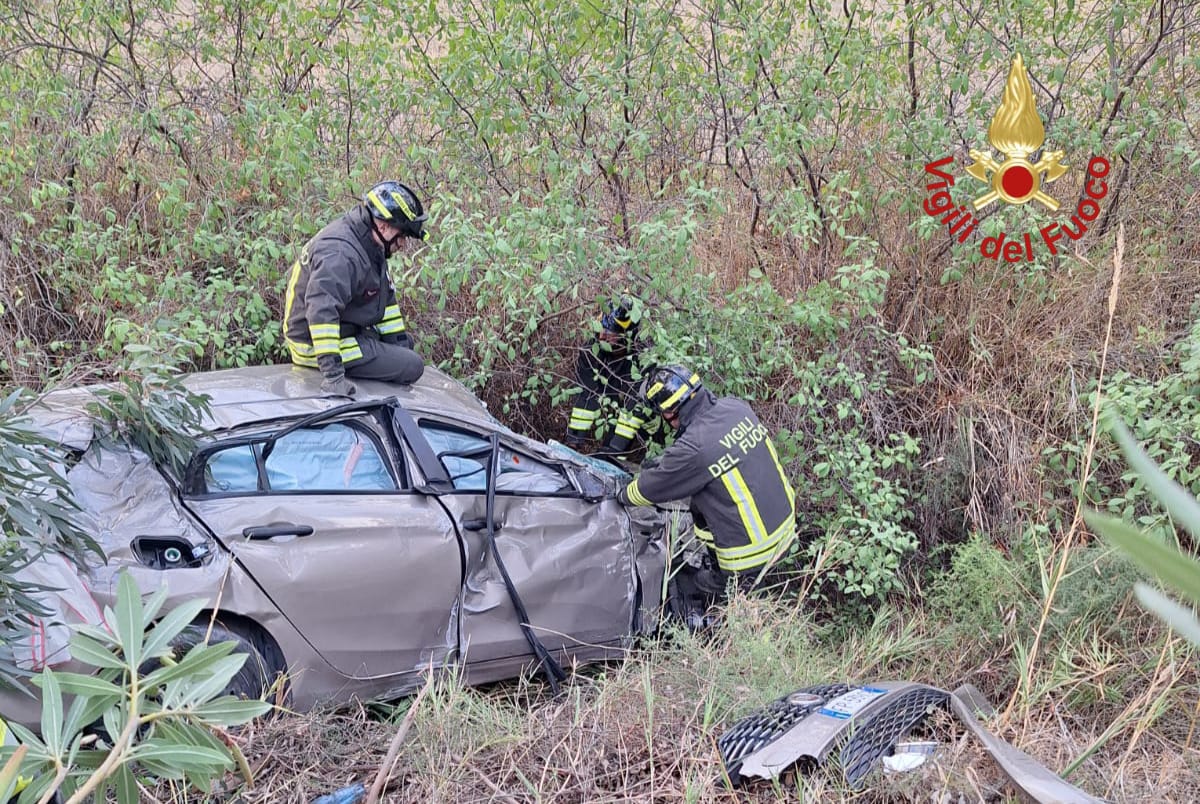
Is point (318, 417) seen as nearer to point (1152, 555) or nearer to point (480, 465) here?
point (480, 465)

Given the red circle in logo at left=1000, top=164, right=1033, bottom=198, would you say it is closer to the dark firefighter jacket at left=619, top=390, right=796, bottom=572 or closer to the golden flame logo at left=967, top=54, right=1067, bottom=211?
the golden flame logo at left=967, top=54, right=1067, bottom=211

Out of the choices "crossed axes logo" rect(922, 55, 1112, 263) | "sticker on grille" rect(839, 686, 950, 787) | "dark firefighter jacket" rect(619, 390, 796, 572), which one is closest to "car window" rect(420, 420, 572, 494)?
"dark firefighter jacket" rect(619, 390, 796, 572)

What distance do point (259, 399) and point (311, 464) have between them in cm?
44

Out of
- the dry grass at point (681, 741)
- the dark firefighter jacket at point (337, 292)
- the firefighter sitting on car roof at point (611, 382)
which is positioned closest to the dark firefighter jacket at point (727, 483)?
the dry grass at point (681, 741)

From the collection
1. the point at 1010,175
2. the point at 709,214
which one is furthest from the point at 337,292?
the point at 1010,175

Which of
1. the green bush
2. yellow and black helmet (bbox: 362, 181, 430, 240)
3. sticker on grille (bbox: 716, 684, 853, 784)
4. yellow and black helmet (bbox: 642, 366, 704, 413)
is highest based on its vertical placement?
yellow and black helmet (bbox: 362, 181, 430, 240)

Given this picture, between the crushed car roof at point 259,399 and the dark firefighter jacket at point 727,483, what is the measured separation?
967 millimetres

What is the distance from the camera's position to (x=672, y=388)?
4758 mm

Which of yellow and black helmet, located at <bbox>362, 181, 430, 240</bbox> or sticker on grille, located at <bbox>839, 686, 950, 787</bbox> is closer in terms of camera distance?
sticker on grille, located at <bbox>839, 686, 950, 787</bbox>

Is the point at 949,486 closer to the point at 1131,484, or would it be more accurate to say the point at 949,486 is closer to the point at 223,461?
the point at 1131,484

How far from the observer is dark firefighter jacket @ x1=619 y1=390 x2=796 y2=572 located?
4.57 m

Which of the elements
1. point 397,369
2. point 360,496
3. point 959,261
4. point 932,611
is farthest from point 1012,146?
point 360,496

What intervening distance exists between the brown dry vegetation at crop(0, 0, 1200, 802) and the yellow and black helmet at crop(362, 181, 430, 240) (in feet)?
0.61

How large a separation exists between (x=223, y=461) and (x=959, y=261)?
484 cm
